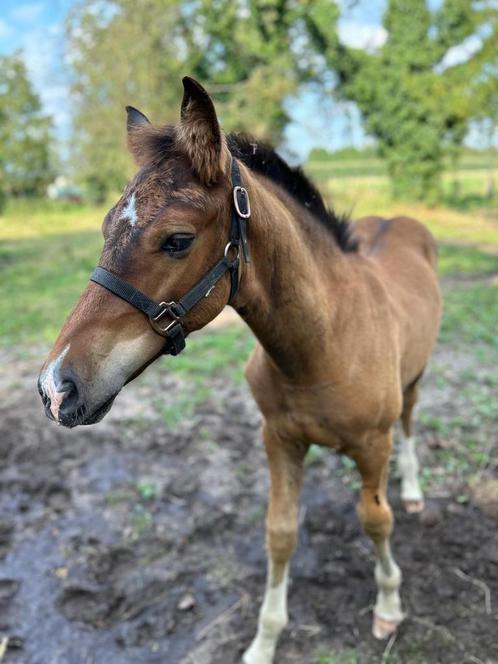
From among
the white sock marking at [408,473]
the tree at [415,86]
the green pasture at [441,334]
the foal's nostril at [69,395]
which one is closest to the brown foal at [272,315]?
the foal's nostril at [69,395]

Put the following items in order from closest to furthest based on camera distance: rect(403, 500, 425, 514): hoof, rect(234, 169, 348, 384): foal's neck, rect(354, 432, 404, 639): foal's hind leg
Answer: rect(234, 169, 348, 384): foal's neck < rect(354, 432, 404, 639): foal's hind leg < rect(403, 500, 425, 514): hoof

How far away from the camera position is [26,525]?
3.38m

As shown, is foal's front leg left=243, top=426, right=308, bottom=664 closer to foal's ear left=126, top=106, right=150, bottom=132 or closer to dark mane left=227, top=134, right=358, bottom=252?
dark mane left=227, top=134, right=358, bottom=252

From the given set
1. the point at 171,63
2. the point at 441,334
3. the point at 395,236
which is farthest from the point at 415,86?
the point at 395,236

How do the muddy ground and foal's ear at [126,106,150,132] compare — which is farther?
the muddy ground

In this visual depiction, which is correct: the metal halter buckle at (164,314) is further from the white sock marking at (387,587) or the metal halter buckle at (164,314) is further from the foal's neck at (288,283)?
the white sock marking at (387,587)

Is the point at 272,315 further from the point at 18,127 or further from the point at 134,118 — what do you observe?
the point at 18,127

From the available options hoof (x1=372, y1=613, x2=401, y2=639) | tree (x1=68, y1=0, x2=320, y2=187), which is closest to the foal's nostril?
hoof (x1=372, y1=613, x2=401, y2=639)

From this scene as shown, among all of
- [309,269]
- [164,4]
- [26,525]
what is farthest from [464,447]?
[164,4]

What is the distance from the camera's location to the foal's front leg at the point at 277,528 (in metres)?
2.36

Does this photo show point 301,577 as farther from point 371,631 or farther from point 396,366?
point 396,366

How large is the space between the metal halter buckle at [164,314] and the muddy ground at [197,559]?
1.78m

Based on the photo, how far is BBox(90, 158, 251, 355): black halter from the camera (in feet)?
4.61

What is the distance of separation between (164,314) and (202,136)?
487 millimetres
